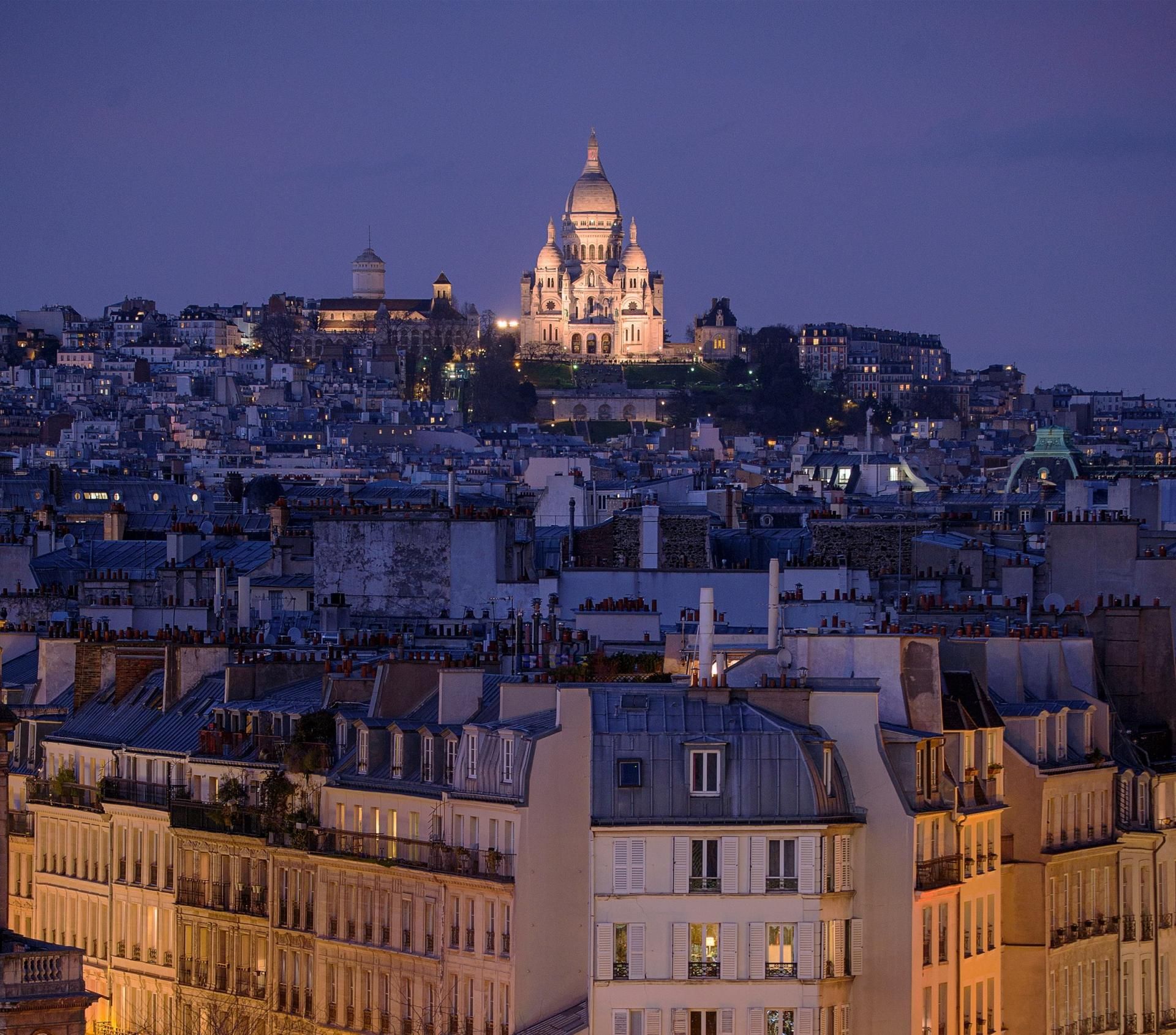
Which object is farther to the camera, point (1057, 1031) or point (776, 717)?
point (1057, 1031)

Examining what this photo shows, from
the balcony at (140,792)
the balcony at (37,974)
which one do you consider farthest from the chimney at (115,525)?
the balcony at (37,974)

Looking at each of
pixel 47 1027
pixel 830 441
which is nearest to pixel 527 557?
pixel 47 1027

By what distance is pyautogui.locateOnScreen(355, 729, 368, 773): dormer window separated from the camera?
31.8m

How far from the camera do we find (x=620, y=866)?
28.6 meters

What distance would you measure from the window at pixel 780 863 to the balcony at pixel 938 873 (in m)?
1.12

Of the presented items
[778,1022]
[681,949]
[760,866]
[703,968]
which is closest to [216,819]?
[681,949]

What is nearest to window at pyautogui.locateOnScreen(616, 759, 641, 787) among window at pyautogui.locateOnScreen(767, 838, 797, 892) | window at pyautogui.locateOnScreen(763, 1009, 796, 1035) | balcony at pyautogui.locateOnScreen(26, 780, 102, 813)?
window at pyautogui.locateOnScreen(767, 838, 797, 892)

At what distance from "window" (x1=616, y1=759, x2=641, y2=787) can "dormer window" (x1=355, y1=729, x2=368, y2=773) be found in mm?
3832

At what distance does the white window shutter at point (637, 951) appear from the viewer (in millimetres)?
28547

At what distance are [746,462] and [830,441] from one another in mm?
40668

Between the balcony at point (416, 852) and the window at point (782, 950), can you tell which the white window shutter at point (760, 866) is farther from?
the balcony at point (416, 852)

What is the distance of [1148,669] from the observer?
3634 centimetres

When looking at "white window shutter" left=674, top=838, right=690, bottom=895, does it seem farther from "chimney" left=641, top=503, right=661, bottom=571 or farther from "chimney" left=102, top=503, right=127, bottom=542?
"chimney" left=102, top=503, right=127, bottom=542

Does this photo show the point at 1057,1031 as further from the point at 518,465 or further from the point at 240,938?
the point at 518,465
